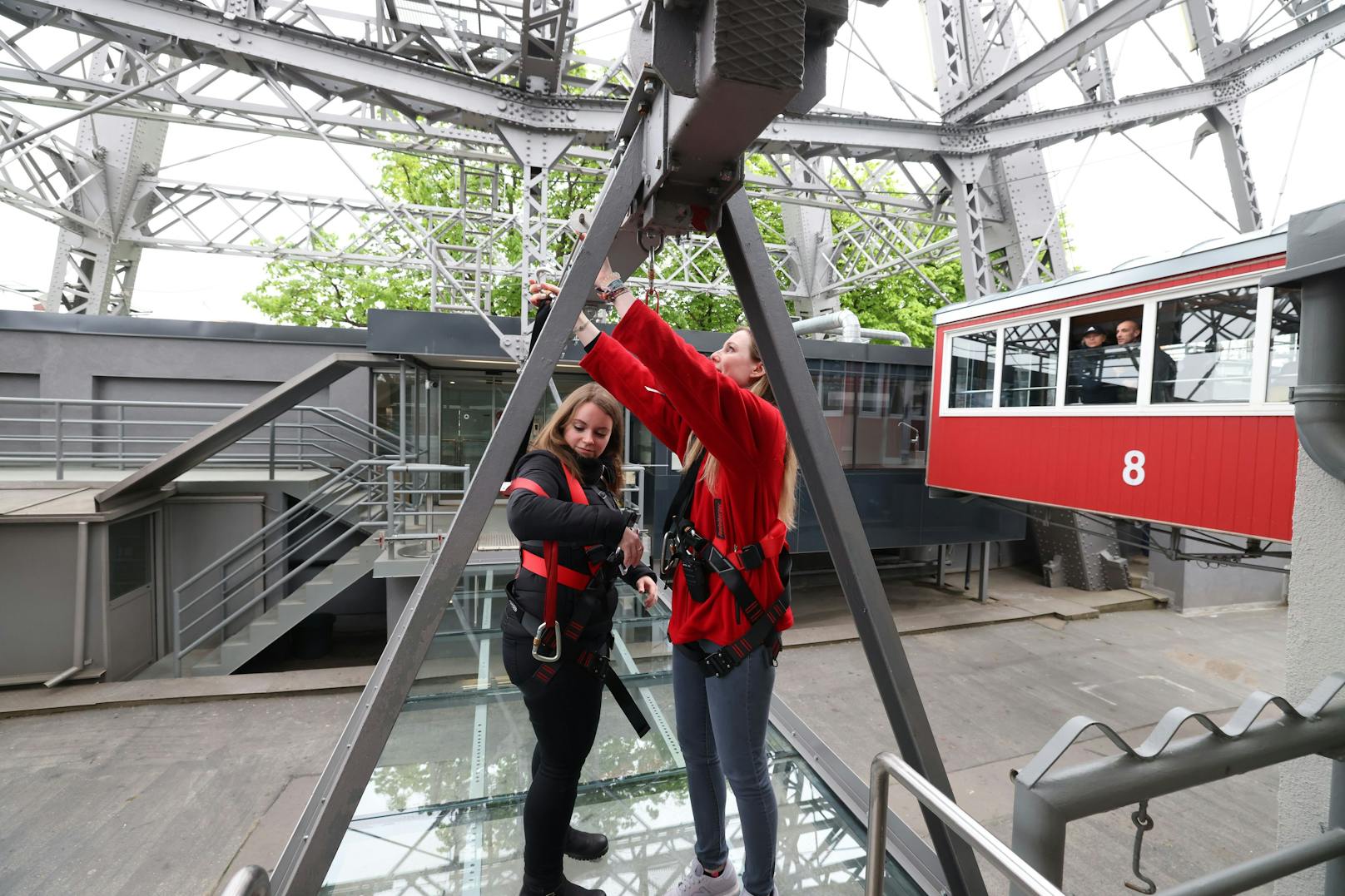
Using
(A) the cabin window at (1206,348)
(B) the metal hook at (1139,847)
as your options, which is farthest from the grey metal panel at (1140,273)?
(B) the metal hook at (1139,847)

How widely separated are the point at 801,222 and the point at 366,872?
19580 mm

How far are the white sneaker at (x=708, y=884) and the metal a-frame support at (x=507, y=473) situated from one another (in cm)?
83

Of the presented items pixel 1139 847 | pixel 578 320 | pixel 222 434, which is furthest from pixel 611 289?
pixel 222 434

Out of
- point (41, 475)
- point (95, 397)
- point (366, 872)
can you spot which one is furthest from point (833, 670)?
point (95, 397)

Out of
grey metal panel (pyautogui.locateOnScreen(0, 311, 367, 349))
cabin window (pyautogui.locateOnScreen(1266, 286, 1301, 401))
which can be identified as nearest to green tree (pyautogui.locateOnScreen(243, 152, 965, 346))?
grey metal panel (pyautogui.locateOnScreen(0, 311, 367, 349))

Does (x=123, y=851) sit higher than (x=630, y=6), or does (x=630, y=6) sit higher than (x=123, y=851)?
(x=630, y=6)

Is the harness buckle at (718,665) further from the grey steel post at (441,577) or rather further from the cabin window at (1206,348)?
the cabin window at (1206,348)

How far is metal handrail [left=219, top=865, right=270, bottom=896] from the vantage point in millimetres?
1115

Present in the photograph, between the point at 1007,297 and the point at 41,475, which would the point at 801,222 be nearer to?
the point at 1007,297

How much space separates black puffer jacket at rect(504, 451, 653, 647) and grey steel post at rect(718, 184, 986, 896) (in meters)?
0.79

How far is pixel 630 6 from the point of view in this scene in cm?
832

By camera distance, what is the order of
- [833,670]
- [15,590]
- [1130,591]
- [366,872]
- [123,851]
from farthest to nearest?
[1130,591]
[833,670]
[15,590]
[123,851]
[366,872]

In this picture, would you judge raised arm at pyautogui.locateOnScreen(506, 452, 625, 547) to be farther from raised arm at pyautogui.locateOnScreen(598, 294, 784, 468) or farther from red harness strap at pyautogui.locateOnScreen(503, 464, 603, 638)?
raised arm at pyautogui.locateOnScreen(598, 294, 784, 468)

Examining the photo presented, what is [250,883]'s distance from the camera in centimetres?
117
